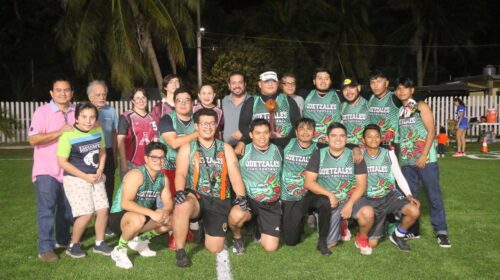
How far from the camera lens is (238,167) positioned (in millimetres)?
5707

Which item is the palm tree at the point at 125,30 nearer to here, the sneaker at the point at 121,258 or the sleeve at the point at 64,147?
the sleeve at the point at 64,147

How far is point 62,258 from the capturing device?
17.9 feet

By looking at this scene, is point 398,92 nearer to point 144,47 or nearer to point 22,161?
point 22,161

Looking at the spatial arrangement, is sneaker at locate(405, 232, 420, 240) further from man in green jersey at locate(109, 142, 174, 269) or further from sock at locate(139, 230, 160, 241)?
sock at locate(139, 230, 160, 241)

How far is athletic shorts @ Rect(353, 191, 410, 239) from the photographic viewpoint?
583cm

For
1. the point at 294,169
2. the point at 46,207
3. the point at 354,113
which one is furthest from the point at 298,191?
the point at 46,207

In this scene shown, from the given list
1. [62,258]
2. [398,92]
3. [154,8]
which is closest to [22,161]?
[154,8]

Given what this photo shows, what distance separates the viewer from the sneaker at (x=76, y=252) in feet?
18.0

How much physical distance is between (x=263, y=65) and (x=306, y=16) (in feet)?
34.6

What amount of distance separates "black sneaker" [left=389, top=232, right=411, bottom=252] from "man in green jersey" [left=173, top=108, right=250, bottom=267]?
5.56 feet

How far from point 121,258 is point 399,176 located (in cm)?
318

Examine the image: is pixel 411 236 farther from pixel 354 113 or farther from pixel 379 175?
pixel 354 113

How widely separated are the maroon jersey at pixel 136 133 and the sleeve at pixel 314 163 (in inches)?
75.0

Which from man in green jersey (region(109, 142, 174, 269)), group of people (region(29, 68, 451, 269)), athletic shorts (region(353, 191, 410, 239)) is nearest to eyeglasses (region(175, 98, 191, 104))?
group of people (region(29, 68, 451, 269))
